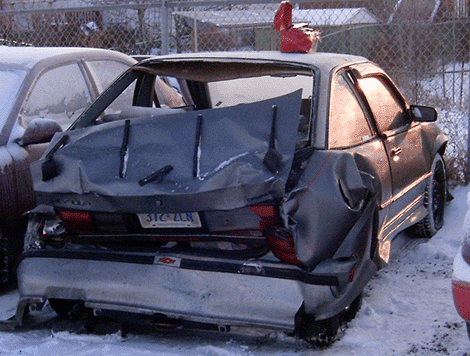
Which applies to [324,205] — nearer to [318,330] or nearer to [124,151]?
[318,330]

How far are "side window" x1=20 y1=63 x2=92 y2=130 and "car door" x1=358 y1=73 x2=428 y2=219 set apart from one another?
7.93 ft

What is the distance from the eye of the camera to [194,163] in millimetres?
3578

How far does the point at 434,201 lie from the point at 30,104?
3.49 m

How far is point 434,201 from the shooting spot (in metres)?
6.06

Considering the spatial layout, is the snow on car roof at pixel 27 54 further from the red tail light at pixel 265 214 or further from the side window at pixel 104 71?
the red tail light at pixel 265 214

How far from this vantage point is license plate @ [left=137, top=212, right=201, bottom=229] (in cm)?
365

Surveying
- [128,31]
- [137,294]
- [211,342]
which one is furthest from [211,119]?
[128,31]

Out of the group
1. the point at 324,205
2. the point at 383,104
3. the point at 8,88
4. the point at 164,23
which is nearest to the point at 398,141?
the point at 383,104

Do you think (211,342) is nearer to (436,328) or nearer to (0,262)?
(436,328)

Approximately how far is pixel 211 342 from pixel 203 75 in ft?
6.12

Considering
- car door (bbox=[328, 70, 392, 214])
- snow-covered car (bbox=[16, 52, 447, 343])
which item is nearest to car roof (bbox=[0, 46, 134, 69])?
snow-covered car (bbox=[16, 52, 447, 343])

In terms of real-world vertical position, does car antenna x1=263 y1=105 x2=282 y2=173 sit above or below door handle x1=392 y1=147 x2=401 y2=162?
above

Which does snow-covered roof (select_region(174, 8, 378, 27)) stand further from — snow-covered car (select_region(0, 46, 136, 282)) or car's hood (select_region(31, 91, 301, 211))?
car's hood (select_region(31, 91, 301, 211))

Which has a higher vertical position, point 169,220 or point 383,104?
point 383,104
